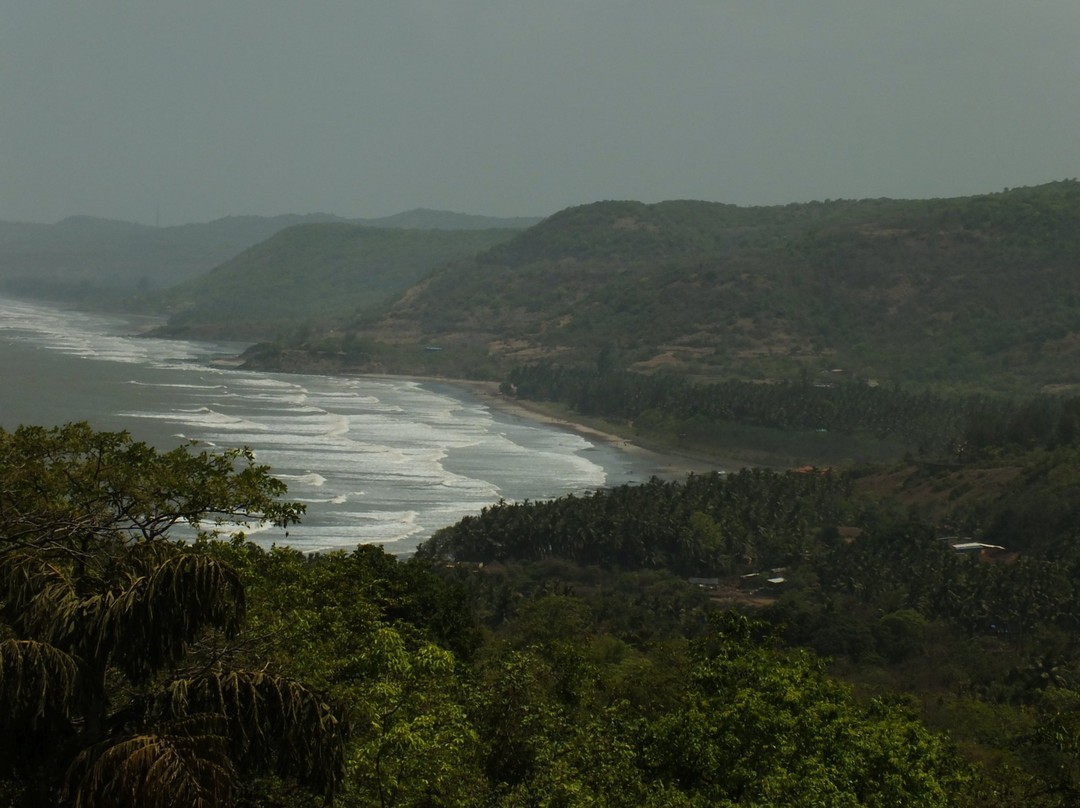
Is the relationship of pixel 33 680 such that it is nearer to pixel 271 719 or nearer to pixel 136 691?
pixel 271 719

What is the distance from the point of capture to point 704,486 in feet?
331

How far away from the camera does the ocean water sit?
3556 inches

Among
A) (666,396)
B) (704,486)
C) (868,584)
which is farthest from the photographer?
(666,396)

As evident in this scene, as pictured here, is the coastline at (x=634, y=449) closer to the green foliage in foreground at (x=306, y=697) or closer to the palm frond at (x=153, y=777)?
the green foliage in foreground at (x=306, y=697)

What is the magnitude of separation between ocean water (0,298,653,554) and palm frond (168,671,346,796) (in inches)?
2198

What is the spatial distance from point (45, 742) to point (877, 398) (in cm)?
15304

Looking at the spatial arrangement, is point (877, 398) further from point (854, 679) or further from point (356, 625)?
point (356, 625)

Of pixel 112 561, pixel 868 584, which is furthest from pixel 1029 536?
pixel 112 561

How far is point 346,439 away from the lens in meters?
128

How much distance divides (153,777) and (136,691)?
330 centimetres

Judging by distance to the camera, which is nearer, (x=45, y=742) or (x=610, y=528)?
(x=45, y=742)

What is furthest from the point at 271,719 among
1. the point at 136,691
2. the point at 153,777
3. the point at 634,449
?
the point at 634,449

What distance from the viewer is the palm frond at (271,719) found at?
13000 mm

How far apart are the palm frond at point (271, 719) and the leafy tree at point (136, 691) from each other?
14 millimetres
